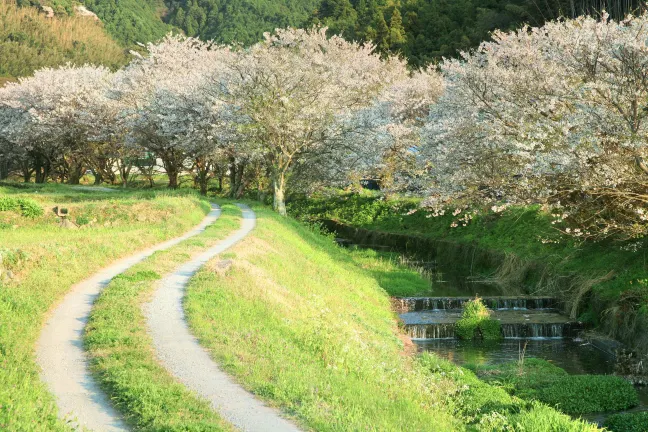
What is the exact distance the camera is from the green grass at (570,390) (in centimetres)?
1519

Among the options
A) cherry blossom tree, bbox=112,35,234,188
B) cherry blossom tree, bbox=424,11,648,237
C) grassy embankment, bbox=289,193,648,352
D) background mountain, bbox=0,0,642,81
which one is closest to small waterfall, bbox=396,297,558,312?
grassy embankment, bbox=289,193,648,352

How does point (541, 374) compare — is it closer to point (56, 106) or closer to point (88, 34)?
point (56, 106)

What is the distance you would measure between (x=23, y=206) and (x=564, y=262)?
23691mm

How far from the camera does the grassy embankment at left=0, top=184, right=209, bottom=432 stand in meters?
9.48

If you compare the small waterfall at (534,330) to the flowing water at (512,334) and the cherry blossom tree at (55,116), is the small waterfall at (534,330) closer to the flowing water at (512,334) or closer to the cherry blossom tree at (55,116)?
the flowing water at (512,334)

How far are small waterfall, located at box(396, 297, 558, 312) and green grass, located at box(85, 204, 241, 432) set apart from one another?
38.2ft

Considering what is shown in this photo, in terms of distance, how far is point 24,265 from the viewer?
1708cm

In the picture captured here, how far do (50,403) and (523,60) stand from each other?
30379 mm

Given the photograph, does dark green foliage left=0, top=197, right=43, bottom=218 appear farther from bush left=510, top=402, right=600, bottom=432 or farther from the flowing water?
bush left=510, top=402, right=600, bottom=432

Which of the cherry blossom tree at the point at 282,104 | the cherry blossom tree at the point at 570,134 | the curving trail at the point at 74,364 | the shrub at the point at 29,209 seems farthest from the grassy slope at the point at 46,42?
the curving trail at the point at 74,364

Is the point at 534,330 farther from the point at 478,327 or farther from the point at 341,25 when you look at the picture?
the point at 341,25

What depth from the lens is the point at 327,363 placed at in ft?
43.2

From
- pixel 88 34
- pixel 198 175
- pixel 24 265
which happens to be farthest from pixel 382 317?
pixel 88 34

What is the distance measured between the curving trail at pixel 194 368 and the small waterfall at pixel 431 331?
8998 mm
